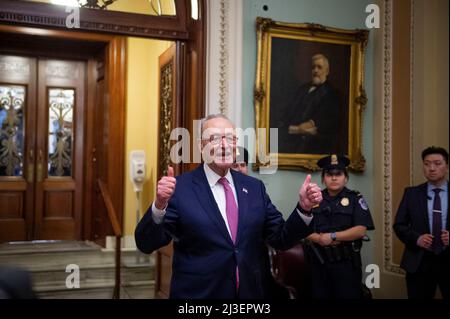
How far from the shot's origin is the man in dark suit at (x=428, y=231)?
393 centimetres

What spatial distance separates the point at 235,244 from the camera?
90.6 inches

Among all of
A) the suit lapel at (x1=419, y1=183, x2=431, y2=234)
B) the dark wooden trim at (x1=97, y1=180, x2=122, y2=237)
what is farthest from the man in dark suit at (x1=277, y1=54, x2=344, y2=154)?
the dark wooden trim at (x1=97, y1=180, x2=122, y2=237)

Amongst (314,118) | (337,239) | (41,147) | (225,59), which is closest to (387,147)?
(314,118)

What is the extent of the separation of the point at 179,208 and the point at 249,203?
322 mm

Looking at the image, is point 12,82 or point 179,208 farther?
point 12,82

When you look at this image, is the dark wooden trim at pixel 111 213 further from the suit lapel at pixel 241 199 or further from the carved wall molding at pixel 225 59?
the suit lapel at pixel 241 199

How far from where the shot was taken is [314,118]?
499cm

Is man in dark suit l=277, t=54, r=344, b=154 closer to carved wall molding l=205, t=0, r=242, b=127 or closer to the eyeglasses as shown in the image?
carved wall molding l=205, t=0, r=242, b=127

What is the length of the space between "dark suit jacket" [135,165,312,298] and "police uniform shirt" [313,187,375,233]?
66.2 inches

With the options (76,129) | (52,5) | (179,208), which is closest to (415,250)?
(179,208)

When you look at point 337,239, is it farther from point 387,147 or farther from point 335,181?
point 387,147

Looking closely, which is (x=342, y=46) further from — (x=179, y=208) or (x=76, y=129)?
(x=76, y=129)

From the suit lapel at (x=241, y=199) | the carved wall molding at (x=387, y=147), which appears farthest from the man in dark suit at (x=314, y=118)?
the suit lapel at (x=241, y=199)
